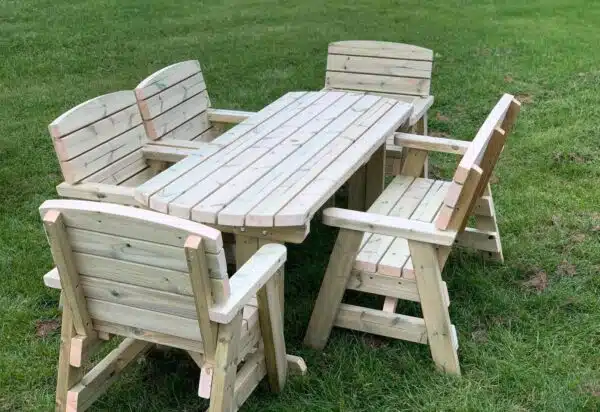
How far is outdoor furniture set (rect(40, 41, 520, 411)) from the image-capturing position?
2277 mm

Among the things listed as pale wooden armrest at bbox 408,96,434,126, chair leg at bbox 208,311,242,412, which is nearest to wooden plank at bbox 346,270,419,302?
chair leg at bbox 208,311,242,412

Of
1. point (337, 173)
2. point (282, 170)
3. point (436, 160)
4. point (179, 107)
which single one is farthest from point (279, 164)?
point (436, 160)

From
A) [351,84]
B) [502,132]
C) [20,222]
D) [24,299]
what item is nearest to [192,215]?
[502,132]

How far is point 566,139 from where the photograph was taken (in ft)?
Result: 19.0

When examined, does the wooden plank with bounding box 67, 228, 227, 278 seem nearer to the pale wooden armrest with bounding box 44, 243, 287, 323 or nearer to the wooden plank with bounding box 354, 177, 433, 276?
the pale wooden armrest with bounding box 44, 243, 287, 323

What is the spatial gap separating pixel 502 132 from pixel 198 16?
26.7 feet

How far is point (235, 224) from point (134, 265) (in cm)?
52

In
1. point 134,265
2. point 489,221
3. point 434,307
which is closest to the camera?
point 134,265

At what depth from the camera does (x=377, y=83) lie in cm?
521

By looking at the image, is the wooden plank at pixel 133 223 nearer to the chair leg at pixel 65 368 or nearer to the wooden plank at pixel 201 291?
the wooden plank at pixel 201 291

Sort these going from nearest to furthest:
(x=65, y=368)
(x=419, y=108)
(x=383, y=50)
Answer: (x=65, y=368) < (x=419, y=108) < (x=383, y=50)

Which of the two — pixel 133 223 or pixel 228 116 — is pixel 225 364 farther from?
pixel 228 116

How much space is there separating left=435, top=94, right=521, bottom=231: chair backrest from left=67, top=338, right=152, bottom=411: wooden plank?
1.33 m

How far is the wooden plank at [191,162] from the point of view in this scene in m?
2.93
